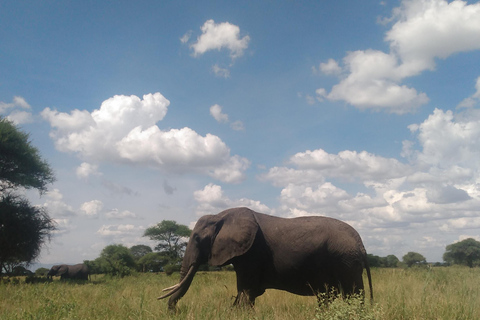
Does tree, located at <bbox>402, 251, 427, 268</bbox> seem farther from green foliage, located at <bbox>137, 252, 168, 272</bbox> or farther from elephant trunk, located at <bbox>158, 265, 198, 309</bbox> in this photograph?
elephant trunk, located at <bbox>158, 265, 198, 309</bbox>

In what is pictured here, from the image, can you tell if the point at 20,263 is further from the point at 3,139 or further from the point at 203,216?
the point at 203,216

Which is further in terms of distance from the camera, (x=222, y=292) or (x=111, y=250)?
(x=111, y=250)

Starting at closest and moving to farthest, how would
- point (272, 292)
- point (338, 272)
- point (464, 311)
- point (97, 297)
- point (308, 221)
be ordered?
point (464, 311), point (338, 272), point (308, 221), point (97, 297), point (272, 292)

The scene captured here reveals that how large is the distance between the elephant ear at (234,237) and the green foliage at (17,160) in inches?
758

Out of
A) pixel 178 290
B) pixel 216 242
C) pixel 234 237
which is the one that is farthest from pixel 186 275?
pixel 234 237

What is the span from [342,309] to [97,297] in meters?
7.04

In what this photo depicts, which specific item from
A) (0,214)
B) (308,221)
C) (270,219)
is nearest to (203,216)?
(270,219)

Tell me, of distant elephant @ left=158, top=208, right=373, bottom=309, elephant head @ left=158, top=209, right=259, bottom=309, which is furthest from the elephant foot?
elephant head @ left=158, top=209, right=259, bottom=309

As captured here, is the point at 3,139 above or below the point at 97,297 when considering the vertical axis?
above

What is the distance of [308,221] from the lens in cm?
833

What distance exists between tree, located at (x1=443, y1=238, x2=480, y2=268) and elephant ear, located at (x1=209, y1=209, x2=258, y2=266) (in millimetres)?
48757

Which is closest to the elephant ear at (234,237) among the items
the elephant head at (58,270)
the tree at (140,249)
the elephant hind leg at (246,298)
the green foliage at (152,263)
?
the elephant hind leg at (246,298)

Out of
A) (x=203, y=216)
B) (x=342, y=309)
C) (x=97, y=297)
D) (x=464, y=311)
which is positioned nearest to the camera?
(x=342, y=309)

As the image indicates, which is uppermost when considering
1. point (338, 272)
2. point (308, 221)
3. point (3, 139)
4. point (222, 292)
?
point (3, 139)
